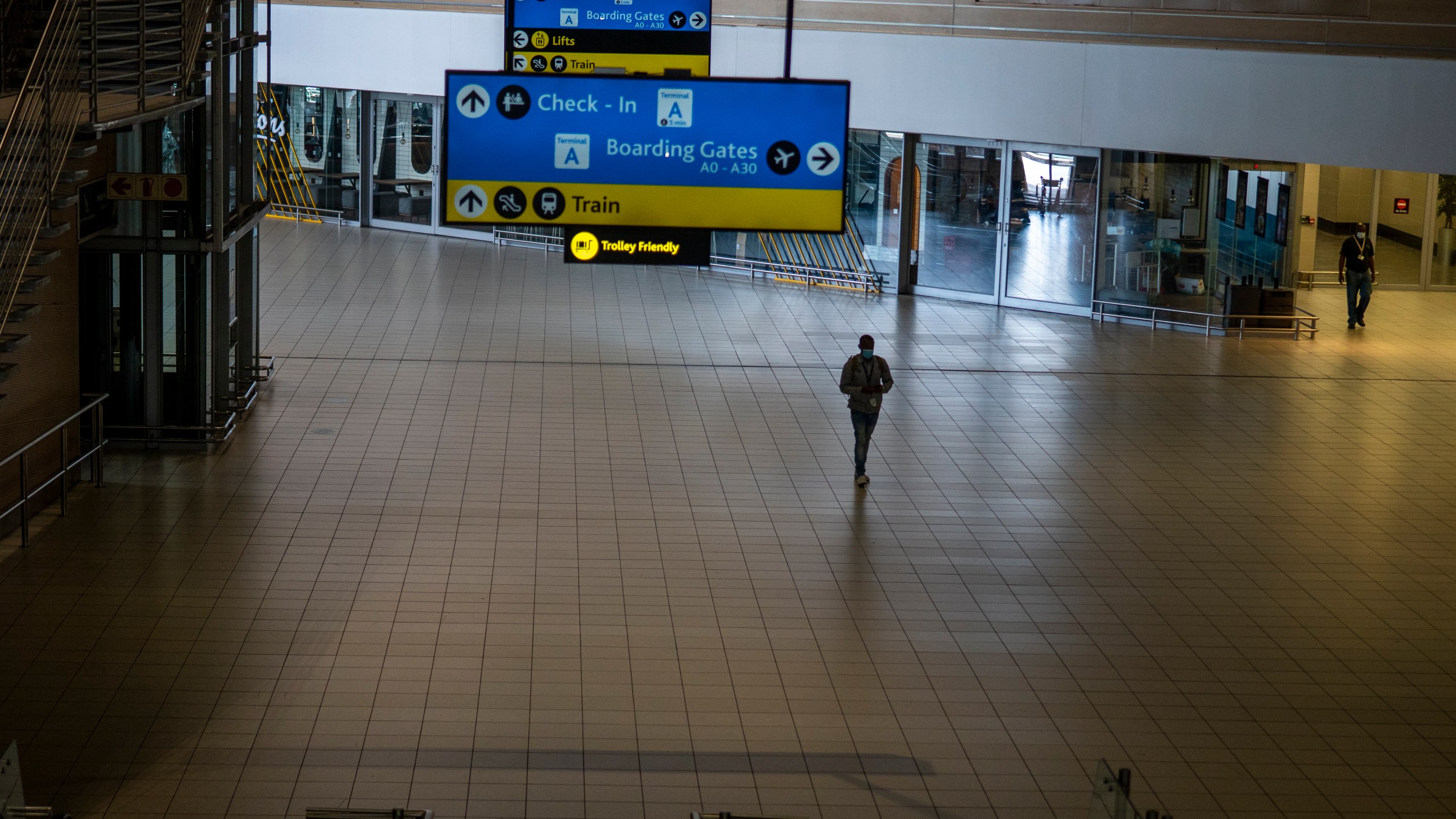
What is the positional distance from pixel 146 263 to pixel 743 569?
5.31 meters

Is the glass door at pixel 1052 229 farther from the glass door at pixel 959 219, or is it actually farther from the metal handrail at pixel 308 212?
the metal handrail at pixel 308 212

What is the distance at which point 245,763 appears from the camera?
6770 millimetres

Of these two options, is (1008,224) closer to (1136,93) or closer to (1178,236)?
(1178,236)

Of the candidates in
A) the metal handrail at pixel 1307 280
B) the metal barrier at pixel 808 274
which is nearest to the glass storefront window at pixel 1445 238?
the metal handrail at pixel 1307 280

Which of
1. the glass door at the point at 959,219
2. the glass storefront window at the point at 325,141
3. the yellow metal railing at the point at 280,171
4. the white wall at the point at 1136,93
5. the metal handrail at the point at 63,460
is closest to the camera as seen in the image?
the metal handrail at the point at 63,460

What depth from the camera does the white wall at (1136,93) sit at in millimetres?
16500

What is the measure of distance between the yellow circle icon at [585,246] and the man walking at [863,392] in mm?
3385

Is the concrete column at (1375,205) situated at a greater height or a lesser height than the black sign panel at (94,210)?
greater

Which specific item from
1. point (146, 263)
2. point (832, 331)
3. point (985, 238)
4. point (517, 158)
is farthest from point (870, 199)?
point (517, 158)

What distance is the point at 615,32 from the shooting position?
12.9m

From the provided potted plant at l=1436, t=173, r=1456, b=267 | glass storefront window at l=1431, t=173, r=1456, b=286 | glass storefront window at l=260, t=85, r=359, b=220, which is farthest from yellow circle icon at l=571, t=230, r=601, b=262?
glass storefront window at l=260, t=85, r=359, b=220

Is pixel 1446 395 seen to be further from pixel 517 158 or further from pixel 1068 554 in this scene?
pixel 517 158

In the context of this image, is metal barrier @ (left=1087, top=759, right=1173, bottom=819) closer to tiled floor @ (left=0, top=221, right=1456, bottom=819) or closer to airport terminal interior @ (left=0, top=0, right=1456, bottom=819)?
airport terminal interior @ (left=0, top=0, right=1456, bottom=819)

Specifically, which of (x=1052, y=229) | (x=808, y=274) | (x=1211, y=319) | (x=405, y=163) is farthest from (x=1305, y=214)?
(x=405, y=163)
